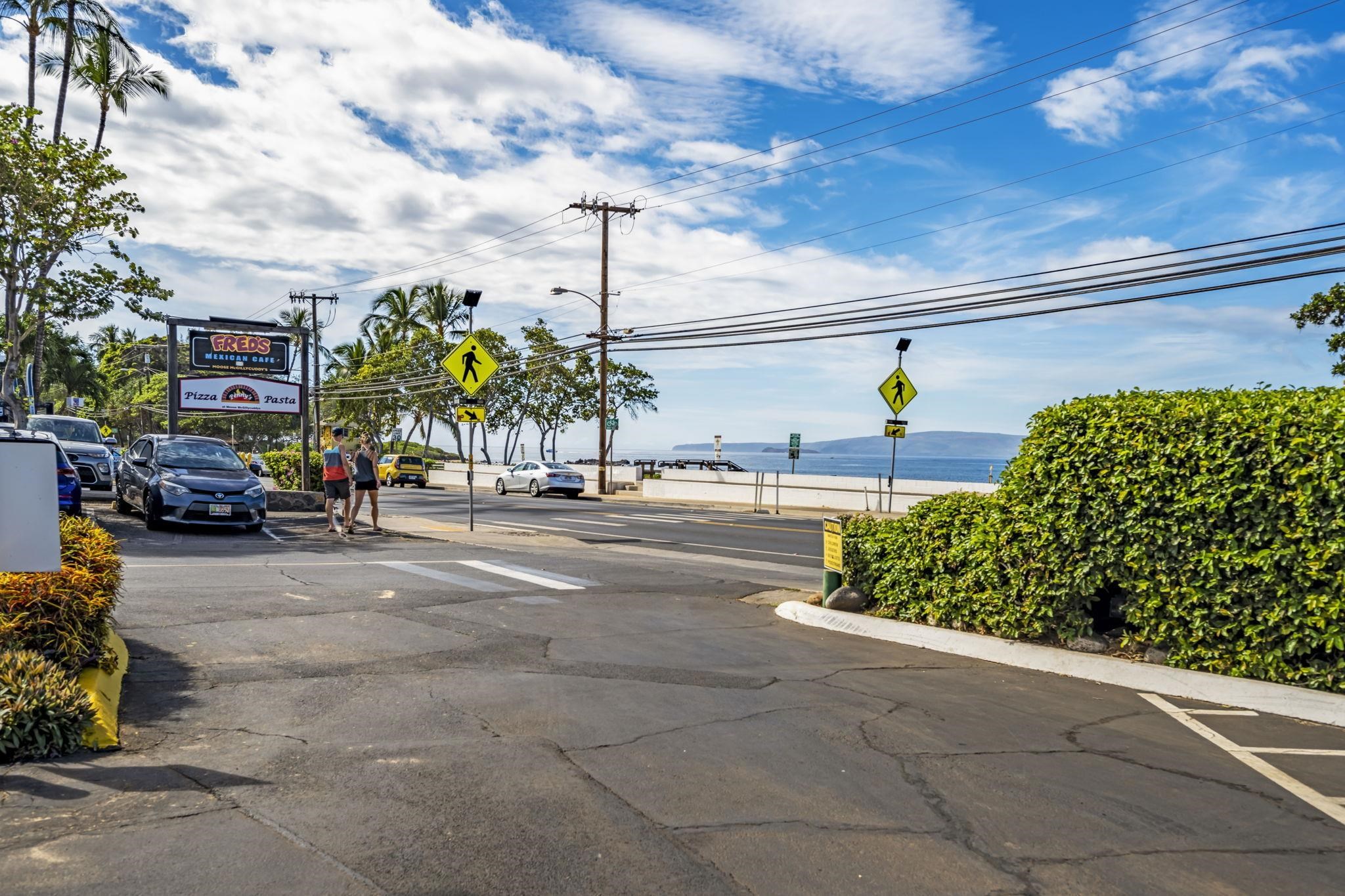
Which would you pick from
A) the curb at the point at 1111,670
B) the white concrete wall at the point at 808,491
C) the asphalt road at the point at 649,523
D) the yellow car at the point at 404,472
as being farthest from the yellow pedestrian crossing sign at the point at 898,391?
the yellow car at the point at 404,472

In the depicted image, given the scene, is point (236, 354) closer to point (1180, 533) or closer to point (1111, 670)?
point (1111, 670)

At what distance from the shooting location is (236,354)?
25.0 meters

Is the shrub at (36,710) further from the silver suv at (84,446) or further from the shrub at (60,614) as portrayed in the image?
the silver suv at (84,446)

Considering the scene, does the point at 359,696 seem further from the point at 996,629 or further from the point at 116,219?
the point at 116,219

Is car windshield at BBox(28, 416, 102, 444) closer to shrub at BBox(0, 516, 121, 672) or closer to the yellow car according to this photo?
the yellow car

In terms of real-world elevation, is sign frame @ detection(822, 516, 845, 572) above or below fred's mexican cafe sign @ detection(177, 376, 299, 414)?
below

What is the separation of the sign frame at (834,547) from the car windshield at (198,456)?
40.4ft

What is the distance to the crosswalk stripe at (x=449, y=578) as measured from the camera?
10586 millimetres

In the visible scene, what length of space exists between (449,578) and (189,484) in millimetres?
7241

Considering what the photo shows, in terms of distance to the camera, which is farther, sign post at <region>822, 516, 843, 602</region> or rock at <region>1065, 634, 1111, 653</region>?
sign post at <region>822, 516, 843, 602</region>

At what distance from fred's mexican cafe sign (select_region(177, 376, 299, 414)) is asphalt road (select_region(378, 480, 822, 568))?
Answer: 4036mm

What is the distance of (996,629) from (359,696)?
16.1 feet

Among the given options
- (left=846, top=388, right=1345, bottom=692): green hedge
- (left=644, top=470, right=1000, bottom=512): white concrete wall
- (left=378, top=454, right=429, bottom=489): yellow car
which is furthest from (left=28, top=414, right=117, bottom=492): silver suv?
(left=846, top=388, right=1345, bottom=692): green hedge

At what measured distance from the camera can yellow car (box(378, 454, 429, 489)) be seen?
47500 millimetres
